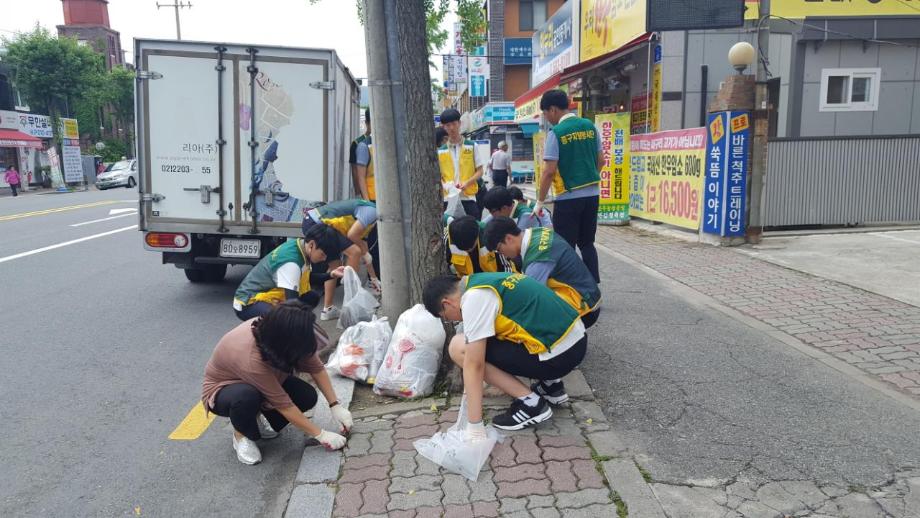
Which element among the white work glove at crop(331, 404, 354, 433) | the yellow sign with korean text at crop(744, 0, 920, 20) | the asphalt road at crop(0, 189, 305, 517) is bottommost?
the asphalt road at crop(0, 189, 305, 517)

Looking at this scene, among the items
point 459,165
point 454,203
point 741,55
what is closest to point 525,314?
point 454,203

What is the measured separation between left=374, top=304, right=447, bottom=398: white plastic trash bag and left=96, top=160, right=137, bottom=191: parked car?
1411 inches

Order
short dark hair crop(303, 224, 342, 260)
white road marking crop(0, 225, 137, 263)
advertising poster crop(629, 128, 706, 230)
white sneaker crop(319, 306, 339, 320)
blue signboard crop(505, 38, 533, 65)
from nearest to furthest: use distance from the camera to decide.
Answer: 1. short dark hair crop(303, 224, 342, 260)
2. white sneaker crop(319, 306, 339, 320)
3. advertising poster crop(629, 128, 706, 230)
4. white road marking crop(0, 225, 137, 263)
5. blue signboard crop(505, 38, 533, 65)

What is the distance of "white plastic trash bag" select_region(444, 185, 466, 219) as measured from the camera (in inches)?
276

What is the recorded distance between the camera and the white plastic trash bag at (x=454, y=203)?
7005 mm

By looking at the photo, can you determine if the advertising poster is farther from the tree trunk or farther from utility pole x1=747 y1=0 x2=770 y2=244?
the tree trunk

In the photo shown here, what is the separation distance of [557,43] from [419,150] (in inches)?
661

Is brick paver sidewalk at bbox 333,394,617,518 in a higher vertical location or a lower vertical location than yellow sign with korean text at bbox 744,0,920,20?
lower

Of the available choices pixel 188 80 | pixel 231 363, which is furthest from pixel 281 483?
pixel 188 80

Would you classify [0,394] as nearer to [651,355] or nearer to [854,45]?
[651,355]

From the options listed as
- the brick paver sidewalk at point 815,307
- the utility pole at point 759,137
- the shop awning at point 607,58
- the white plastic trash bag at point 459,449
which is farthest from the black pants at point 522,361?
the shop awning at point 607,58

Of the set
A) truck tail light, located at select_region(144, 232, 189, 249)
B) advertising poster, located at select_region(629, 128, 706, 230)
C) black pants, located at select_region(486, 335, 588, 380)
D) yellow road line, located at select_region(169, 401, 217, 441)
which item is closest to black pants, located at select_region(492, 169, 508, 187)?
advertising poster, located at select_region(629, 128, 706, 230)

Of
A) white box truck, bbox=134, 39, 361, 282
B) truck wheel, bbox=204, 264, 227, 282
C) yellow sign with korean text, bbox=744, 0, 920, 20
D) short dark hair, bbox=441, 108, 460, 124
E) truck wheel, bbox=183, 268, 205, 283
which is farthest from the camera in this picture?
yellow sign with korean text, bbox=744, 0, 920, 20

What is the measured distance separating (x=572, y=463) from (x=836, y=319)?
11.4 feet
